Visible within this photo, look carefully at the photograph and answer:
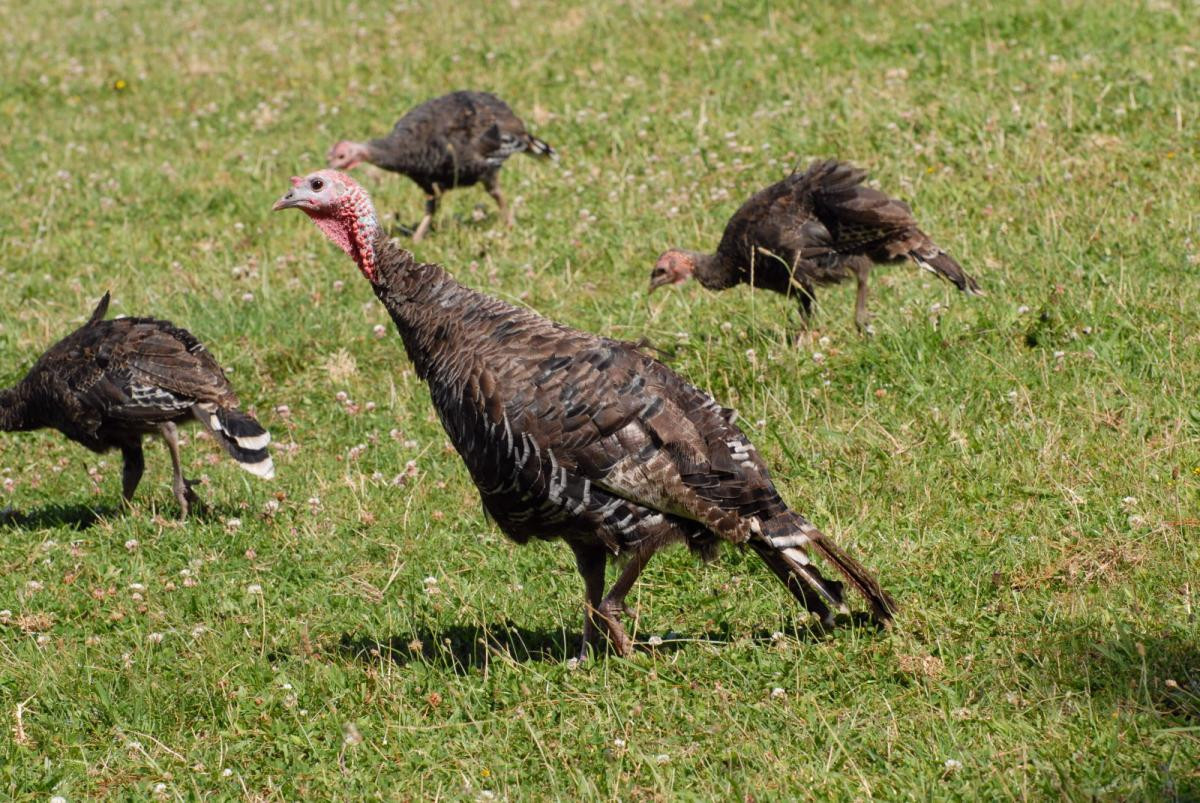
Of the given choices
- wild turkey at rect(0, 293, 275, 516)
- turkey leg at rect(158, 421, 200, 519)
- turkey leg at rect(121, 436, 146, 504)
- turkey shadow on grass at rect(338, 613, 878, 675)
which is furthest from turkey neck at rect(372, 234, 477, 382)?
turkey leg at rect(121, 436, 146, 504)

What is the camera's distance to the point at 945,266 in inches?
341

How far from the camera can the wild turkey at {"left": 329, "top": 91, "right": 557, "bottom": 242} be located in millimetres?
12359

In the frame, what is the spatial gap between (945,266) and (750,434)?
190 cm

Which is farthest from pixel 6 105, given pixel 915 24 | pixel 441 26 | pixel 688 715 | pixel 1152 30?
pixel 688 715

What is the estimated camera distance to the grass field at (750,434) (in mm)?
5133

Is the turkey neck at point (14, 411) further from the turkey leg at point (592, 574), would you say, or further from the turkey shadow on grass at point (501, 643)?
the turkey leg at point (592, 574)

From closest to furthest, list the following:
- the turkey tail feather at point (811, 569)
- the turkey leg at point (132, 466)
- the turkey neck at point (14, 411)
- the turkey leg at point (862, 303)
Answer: the turkey tail feather at point (811, 569) → the turkey leg at point (862, 303) → the turkey leg at point (132, 466) → the turkey neck at point (14, 411)

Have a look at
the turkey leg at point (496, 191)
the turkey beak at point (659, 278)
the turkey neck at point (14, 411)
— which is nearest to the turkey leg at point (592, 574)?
the turkey beak at point (659, 278)

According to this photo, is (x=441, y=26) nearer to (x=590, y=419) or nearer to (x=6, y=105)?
(x=6, y=105)

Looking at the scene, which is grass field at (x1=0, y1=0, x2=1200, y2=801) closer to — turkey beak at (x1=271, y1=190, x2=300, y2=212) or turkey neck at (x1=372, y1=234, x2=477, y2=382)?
turkey neck at (x1=372, y1=234, x2=477, y2=382)

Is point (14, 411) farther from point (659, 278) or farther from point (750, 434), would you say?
point (750, 434)

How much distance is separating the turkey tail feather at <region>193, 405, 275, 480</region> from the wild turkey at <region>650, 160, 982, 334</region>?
331 centimetres

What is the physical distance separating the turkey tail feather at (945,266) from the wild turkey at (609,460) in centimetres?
319

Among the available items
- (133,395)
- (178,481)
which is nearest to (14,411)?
(133,395)
